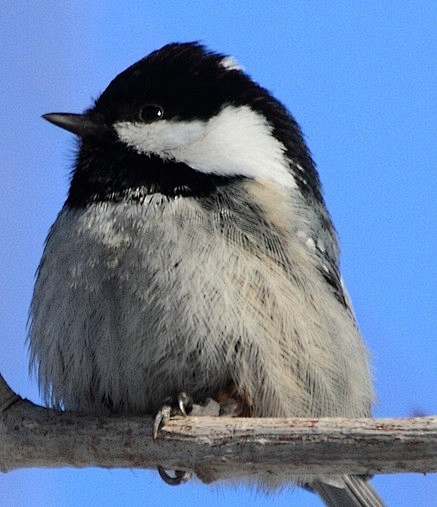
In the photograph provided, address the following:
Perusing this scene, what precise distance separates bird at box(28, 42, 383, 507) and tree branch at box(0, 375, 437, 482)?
0.19 metres

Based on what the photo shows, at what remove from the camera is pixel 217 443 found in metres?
3.30

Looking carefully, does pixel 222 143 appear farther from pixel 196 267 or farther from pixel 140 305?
pixel 140 305

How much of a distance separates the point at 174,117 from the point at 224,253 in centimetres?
69

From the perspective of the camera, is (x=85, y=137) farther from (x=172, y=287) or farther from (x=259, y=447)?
(x=259, y=447)

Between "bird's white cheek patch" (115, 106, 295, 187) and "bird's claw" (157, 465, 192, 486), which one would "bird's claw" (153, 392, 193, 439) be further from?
"bird's white cheek patch" (115, 106, 295, 187)

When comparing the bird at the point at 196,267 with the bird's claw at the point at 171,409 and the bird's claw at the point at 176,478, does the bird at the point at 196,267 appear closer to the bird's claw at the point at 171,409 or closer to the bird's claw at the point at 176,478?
the bird's claw at the point at 171,409

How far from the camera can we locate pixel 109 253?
3686 mm

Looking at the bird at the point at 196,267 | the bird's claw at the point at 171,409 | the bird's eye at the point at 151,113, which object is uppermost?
the bird's eye at the point at 151,113

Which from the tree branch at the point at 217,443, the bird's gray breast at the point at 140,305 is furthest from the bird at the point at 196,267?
the tree branch at the point at 217,443

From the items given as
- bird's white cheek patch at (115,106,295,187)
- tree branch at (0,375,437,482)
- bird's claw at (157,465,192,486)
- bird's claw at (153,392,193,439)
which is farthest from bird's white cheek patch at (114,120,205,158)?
bird's claw at (157,465,192,486)

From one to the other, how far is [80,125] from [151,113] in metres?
0.30

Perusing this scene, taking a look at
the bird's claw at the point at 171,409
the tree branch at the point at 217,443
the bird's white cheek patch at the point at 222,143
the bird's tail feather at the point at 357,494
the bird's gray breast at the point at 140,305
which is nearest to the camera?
the tree branch at the point at 217,443

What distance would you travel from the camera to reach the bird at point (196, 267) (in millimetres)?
3562

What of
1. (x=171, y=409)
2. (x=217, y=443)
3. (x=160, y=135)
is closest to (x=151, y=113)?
(x=160, y=135)
